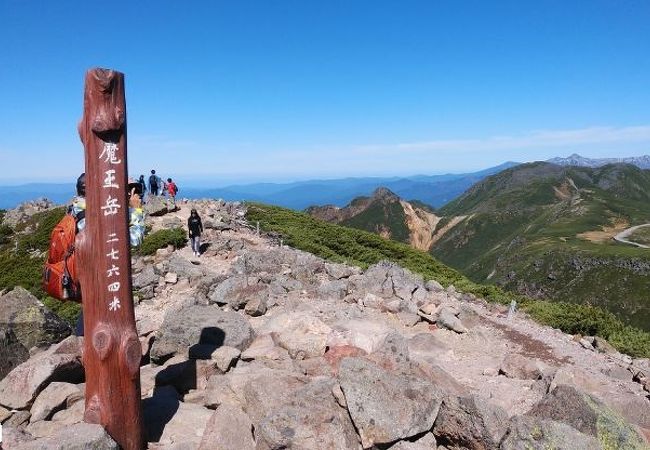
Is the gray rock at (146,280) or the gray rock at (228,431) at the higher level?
the gray rock at (228,431)

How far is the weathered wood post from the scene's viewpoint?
19.4ft

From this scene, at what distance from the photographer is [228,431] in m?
6.33

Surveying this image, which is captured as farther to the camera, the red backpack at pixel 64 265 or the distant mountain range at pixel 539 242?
the distant mountain range at pixel 539 242

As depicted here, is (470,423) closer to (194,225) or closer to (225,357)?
(225,357)

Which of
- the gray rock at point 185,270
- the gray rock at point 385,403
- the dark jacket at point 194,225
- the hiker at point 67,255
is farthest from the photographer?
the dark jacket at point 194,225

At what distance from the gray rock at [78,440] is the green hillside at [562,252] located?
234ft

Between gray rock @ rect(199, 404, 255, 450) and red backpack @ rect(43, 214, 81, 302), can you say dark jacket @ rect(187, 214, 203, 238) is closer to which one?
red backpack @ rect(43, 214, 81, 302)

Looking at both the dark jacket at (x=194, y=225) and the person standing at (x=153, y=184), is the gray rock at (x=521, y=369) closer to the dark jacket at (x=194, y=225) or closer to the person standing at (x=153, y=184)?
the dark jacket at (x=194, y=225)

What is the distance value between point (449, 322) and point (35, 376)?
10792 millimetres

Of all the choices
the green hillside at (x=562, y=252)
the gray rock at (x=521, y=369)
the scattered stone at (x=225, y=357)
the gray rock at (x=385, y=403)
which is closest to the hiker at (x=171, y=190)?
the scattered stone at (x=225, y=357)

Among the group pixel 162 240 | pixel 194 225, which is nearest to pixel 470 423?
pixel 194 225

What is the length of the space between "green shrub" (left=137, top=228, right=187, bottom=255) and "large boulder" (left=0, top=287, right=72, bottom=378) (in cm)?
1437

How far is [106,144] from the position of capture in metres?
5.95

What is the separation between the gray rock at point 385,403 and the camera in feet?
21.6
